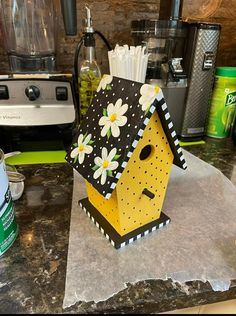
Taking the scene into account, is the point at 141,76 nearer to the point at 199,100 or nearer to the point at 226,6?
the point at 199,100

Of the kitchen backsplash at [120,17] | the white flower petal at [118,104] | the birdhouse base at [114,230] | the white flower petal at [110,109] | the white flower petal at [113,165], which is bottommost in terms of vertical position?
the birdhouse base at [114,230]

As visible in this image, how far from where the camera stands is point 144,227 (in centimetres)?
46

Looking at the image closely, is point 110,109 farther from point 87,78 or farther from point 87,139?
point 87,78

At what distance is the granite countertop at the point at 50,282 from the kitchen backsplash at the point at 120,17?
0.57 m

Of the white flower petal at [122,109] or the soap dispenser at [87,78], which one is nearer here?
the white flower petal at [122,109]

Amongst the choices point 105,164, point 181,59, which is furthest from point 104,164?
point 181,59

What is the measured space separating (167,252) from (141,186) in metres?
0.11

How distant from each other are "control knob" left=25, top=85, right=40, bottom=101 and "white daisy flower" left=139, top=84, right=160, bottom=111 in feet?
1.22

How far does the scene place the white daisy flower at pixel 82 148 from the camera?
436 millimetres

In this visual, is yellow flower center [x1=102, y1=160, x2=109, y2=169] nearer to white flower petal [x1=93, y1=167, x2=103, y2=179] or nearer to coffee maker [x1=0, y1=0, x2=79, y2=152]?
white flower petal [x1=93, y1=167, x2=103, y2=179]

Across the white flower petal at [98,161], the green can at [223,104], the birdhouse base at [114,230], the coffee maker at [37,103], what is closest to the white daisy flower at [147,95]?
the white flower petal at [98,161]

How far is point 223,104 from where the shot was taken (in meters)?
0.83

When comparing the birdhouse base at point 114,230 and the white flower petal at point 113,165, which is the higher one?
the white flower petal at point 113,165

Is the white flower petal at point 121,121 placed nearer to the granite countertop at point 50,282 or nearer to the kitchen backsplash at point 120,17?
the granite countertop at point 50,282
